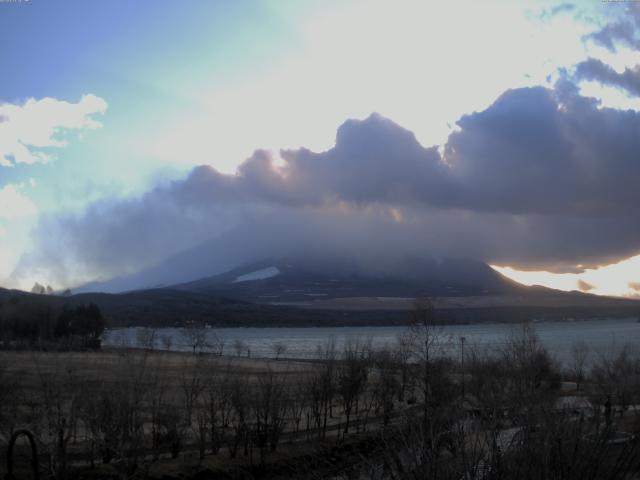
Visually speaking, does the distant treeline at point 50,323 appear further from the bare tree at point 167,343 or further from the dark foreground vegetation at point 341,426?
the dark foreground vegetation at point 341,426

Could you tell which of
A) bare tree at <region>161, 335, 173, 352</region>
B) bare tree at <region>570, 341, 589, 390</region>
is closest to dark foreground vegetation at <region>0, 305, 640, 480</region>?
bare tree at <region>570, 341, 589, 390</region>

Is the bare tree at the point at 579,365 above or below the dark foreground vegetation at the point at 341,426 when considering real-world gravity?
below

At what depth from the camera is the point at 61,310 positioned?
159625mm

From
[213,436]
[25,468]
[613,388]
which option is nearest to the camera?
[25,468]

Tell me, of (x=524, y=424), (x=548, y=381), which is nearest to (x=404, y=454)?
(x=524, y=424)

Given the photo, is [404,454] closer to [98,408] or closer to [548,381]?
[98,408]

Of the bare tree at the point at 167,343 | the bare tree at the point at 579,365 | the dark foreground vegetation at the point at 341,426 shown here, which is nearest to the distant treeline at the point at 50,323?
the bare tree at the point at 167,343

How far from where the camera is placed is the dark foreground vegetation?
9.95 m

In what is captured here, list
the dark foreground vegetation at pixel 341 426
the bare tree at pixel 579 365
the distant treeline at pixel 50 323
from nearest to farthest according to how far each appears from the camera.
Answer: the dark foreground vegetation at pixel 341 426
the bare tree at pixel 579 365
the distant treeline at pixel 50 323

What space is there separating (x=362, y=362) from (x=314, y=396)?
31.6 feet

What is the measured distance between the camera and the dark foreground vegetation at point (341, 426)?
392 inches

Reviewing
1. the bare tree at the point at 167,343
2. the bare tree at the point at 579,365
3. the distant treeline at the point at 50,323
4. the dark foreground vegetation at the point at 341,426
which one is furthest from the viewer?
the bare tree at the point at 167,343

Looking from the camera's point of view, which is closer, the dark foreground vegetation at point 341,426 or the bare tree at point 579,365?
the dark foreground vegetation at point 341,426

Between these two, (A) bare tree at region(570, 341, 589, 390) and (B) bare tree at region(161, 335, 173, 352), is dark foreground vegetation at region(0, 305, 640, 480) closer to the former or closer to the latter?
(A) bare tree at region(570, 341, 589, 390)
